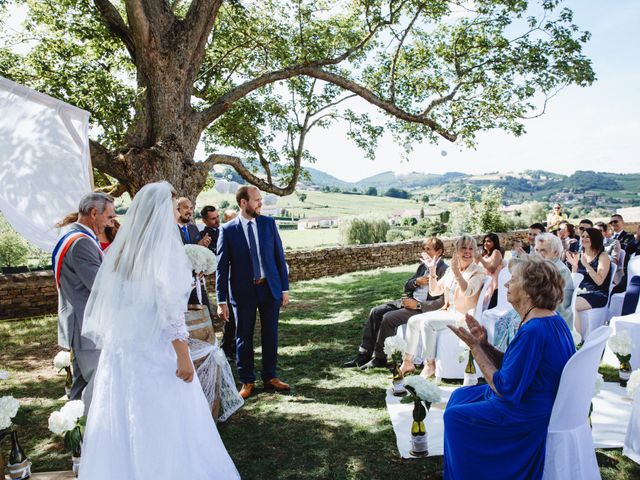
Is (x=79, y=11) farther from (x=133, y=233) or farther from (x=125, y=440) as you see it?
(x=125, y=440)

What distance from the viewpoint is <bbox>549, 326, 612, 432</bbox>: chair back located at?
2555 millimetres

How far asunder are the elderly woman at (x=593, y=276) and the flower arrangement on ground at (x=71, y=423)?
6.09 m

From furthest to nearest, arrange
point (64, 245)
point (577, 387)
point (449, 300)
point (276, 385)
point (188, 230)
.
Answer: point (188, 230) < point (449, 300) < point (276, 385) < point (64, 245) < point (577, 387)

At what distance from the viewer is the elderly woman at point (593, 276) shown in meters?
6.46

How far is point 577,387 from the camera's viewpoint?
2600 mm

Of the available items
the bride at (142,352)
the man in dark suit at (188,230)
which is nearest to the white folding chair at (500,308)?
the man in dark suit at (188,230)

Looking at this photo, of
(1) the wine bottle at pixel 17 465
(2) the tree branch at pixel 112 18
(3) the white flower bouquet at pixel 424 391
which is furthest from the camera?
(2) the tree branch at pixel 112 18

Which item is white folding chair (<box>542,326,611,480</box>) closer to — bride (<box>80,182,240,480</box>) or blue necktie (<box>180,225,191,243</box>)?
bride (<box>80,182,240,480</box>)

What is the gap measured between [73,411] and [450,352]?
3.74 metres

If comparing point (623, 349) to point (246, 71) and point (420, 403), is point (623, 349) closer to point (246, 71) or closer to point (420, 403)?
point (420, 403)

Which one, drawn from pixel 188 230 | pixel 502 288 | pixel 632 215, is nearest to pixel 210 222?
pixel 188 230

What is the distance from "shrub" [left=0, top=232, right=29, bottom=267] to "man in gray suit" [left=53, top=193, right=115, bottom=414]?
11.0 meters

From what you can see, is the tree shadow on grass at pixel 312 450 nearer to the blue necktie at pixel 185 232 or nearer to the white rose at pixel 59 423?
the white rose at pixel 59 423

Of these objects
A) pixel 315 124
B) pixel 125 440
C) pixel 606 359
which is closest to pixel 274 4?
pixel 315 124
